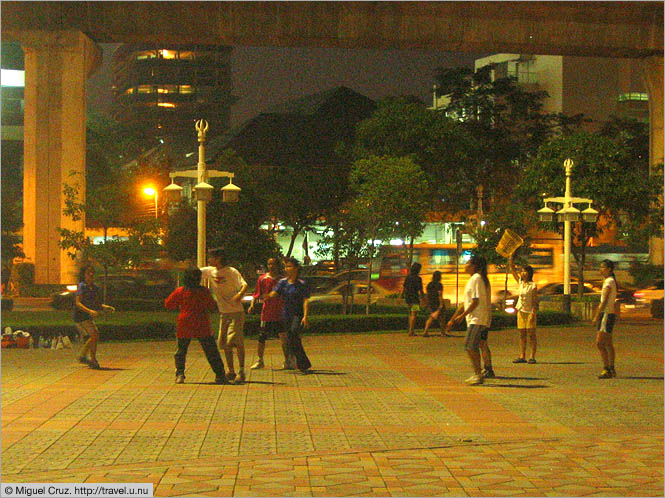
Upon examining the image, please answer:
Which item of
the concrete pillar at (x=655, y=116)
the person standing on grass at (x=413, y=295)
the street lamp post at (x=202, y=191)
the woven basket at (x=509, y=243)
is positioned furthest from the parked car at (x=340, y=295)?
the street lamp post at (x=202, y=191)

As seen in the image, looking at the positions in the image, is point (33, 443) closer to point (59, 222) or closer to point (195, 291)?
point (195, 291)

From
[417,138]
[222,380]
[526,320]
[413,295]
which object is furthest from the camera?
[417,138]

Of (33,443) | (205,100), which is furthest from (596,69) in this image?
(205,100)

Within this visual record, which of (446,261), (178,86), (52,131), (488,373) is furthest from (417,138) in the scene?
(178,86)

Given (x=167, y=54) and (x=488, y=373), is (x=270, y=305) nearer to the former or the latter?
(x=488, y=373)

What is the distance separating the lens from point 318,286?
3594 cm

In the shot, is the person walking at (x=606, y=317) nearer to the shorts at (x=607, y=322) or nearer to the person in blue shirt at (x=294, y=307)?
the shorts at (x=607, y=322)

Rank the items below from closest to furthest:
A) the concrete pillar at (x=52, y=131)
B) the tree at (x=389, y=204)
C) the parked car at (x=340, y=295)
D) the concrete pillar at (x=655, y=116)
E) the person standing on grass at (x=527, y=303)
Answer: the person standing on grass at (x=527, y=303), the tree at (x=389, y=204), the concrete pillar at (x=52, y=131), the parked car at (x=340, y=295), the concrete pillar at (x=655, y=116)

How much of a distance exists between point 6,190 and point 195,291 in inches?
2184

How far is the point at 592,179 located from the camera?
3244cm

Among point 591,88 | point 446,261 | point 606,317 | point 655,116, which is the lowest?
point 606,317

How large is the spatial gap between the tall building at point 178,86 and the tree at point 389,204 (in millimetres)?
104598

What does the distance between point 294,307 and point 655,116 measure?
3041 cm

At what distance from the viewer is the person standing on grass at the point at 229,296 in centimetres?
1330
